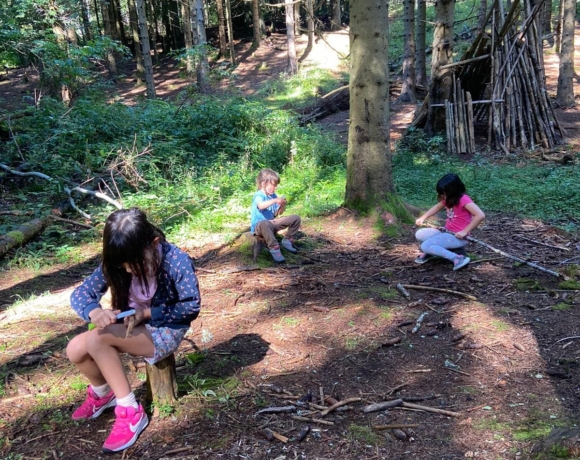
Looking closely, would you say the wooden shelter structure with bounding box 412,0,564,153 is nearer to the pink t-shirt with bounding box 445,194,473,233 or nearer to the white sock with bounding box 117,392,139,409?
the pink t-shirt with bounding box 445,194,473,233

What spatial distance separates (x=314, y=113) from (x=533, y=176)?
340 inches

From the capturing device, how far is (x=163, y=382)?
9.36 feet

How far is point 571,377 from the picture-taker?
306cm

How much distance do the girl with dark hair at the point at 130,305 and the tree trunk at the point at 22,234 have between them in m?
4.34

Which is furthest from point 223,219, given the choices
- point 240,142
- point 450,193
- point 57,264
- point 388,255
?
point 240,142

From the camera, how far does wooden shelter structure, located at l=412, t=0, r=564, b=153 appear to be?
1096cm

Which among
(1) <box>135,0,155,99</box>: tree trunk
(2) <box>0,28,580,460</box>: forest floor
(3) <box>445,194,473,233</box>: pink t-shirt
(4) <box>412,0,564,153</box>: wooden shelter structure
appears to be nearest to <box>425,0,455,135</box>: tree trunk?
(4) <box>412,0,564,153</box>: wooden shelter structure

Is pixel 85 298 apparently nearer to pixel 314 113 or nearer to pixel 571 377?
pixel 571 377

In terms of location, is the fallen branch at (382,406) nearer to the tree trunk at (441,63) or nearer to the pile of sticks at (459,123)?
the pile of sticks at (459,123)

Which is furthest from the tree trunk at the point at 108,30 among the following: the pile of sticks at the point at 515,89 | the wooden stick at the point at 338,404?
the wooden stick at the point at 338,404

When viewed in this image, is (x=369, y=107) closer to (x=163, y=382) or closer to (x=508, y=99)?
(x=163, y=382)

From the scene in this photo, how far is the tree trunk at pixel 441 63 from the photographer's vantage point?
10828 mm

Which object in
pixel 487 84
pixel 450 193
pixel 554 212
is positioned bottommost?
pixel 554 212

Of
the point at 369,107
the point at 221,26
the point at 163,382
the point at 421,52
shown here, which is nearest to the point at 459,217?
the point at 369,107
